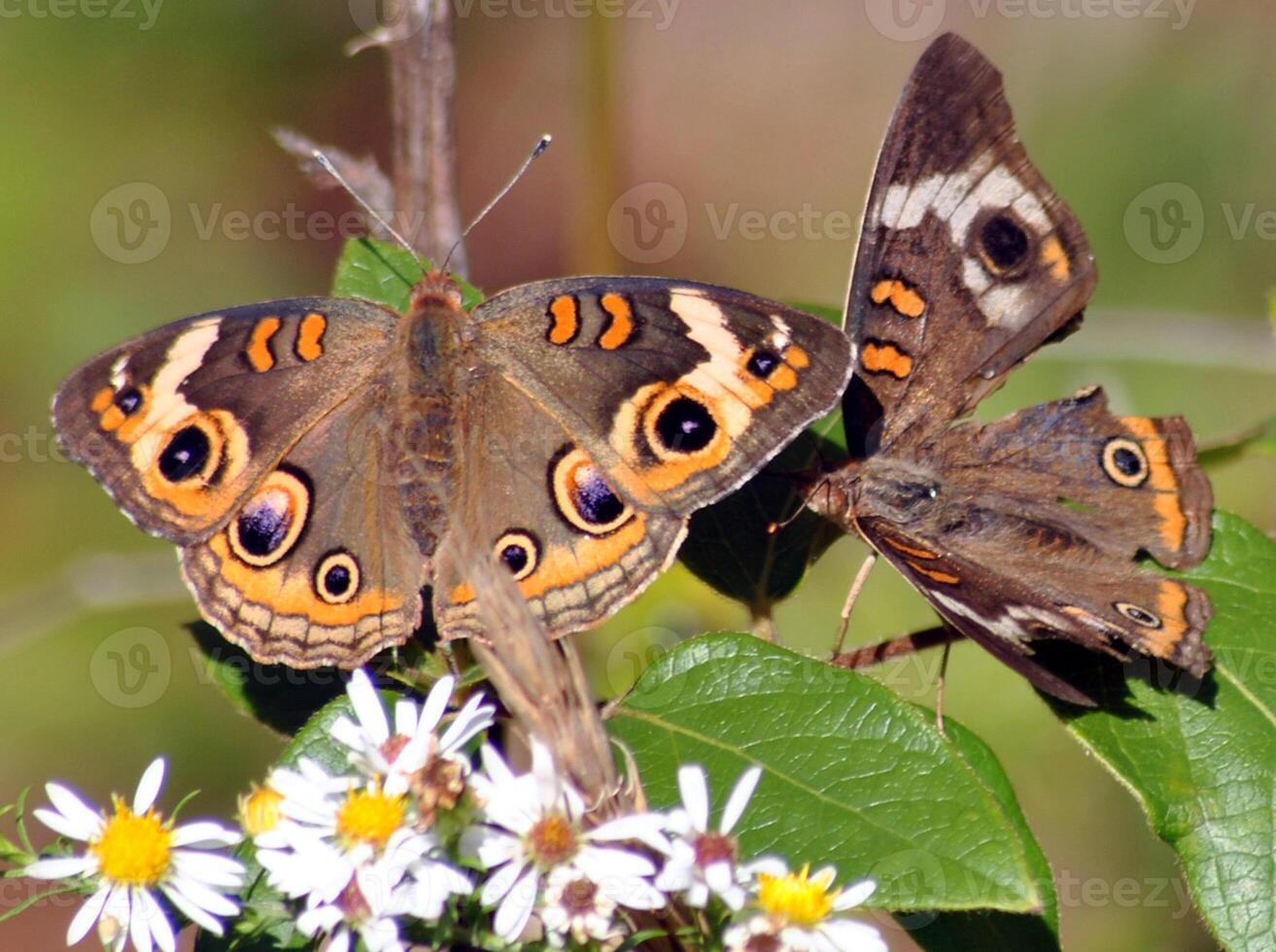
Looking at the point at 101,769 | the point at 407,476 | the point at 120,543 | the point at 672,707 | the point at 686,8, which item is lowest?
the point at 101,769

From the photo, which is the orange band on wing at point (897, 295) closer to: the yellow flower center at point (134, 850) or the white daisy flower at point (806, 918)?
the white daisy flower at point (806, 918)

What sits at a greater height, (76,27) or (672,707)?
(76,27)

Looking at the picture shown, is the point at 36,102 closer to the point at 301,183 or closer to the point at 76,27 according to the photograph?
the point at 76,27

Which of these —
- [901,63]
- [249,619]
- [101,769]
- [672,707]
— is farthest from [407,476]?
[901,63]

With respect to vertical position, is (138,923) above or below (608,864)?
below

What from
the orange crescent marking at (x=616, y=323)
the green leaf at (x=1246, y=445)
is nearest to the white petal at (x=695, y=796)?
the orange crescent marking at (x=616, y=323)

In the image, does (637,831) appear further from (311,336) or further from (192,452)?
(311,336)

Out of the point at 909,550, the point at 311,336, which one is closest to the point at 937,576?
the point at 909,550
